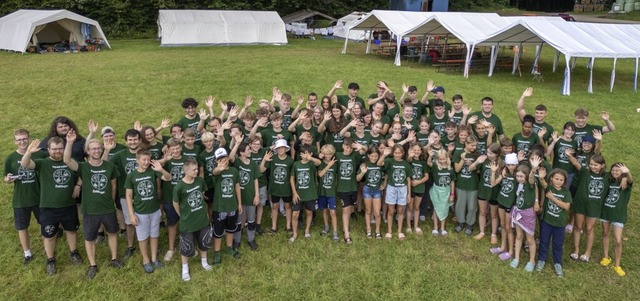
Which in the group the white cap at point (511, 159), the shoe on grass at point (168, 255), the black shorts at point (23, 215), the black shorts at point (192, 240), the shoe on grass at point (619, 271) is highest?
the white cap at point (511, 159)

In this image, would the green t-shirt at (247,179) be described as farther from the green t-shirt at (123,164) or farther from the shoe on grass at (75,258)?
the shoe on grass at (75,258)

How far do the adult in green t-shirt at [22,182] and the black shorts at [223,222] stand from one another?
7.12 ft

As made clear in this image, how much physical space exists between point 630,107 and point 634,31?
299 inches

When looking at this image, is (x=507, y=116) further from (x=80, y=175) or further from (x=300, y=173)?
(x=80, y=175)

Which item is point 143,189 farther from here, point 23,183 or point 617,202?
point 617,202

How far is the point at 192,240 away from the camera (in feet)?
17.4

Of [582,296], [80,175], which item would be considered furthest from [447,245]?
[80,175]

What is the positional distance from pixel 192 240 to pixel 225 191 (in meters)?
0.73

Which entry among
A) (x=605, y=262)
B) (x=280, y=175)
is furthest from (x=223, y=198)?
(x=605, y=262)

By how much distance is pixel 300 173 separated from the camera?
6051 mm

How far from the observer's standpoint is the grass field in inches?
205

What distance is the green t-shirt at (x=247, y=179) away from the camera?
18.9ft

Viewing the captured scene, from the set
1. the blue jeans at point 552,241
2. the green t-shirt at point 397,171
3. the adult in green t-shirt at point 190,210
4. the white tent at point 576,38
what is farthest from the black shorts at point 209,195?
the white tent at point 576,38

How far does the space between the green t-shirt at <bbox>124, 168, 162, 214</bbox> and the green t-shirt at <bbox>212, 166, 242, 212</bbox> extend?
2.41ft
